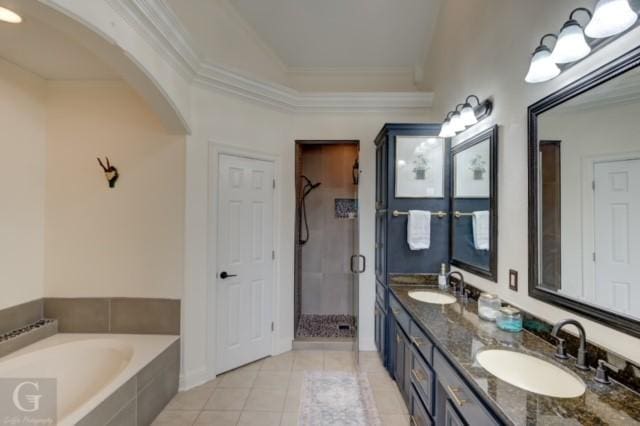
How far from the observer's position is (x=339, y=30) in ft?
10.8

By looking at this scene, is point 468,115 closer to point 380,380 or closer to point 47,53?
point 380,380

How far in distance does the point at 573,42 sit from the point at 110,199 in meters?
3.25

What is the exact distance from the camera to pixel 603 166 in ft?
4.03

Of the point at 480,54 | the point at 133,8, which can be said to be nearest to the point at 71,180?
the point at 133,8

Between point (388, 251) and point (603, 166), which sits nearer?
point (603, 166)

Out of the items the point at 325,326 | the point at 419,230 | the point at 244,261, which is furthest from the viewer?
the point at 325,326

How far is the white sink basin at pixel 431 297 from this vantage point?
2334mm

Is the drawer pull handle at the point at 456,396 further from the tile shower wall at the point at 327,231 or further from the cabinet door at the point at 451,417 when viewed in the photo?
the tile shower wall at the point at 327,231

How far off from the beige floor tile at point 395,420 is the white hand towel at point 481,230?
1.37m

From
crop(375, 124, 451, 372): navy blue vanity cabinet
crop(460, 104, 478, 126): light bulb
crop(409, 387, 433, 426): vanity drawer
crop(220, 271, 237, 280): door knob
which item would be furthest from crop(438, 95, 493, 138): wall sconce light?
crop(220, 271, 237, 280): door knob

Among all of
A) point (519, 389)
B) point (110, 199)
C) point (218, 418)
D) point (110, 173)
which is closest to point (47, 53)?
point (110, 173)

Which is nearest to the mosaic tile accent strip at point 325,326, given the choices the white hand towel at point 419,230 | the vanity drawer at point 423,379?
the white hand towel at point 419,230

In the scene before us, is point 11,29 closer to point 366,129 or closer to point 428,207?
point 366,129

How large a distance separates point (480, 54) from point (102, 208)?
3317 mm
